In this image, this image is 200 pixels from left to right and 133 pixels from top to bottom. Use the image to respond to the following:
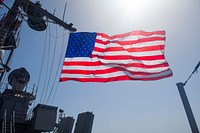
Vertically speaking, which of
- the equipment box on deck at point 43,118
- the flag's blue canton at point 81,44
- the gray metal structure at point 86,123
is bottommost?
the gray metal structure at point 86,123

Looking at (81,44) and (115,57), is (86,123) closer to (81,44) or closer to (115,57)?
(115,57)

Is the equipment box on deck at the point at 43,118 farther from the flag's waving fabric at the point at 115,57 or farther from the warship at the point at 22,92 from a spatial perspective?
the flag's waving fabric at the point at 115,57

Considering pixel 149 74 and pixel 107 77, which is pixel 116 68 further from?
pixel 149 74

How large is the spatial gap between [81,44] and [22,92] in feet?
48.0

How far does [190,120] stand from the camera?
3.97 meters

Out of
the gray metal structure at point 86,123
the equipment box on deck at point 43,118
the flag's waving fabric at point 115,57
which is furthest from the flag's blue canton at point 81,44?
the equipment box on deck at point 43,118

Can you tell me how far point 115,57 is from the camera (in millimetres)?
8758

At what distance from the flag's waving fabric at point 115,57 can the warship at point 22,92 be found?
2.21 meters

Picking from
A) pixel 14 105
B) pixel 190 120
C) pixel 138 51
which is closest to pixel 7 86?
pixel 14 105

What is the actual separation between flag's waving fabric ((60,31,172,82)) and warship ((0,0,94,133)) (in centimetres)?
221

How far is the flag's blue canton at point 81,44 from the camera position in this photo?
8.92m

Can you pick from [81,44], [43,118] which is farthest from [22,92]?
[81,44]

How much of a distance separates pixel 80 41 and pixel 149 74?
386 cm

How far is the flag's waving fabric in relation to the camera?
802cm
